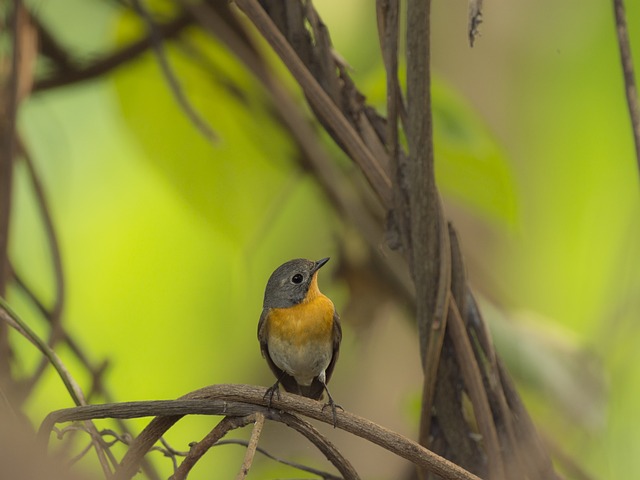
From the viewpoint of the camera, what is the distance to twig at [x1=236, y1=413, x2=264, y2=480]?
3.42 ft

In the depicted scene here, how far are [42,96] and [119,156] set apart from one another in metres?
0.89

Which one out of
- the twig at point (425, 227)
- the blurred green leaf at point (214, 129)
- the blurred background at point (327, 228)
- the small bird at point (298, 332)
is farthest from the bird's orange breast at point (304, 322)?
the twig at point (425, 227)

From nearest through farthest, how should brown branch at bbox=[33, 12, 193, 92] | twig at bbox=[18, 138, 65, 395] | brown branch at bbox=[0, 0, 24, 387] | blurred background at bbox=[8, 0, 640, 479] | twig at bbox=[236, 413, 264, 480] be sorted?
twig at bbox=[236, 413, 264, 480] < twig at bbox=[18, 138, 65, 395] < brown branch at bbox=[0, 0, 24, 387] < brown branch at bbox=[33, 12, 193, 92] < blurred background at bbox=[8, 0, 640, 479]

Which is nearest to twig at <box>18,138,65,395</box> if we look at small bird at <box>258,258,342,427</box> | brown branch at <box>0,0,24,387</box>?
brown branch at <box>0,0,24,387</box>

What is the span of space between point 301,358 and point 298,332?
9 cm

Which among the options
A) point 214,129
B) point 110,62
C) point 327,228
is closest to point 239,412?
point 214,129

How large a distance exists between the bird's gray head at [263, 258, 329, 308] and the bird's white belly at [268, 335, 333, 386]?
14cm

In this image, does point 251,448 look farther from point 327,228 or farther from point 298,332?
point 327,228

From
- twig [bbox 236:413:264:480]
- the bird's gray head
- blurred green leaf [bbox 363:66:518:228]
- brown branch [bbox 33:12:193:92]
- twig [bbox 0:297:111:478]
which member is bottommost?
twig [bbox 236:413:264:480]

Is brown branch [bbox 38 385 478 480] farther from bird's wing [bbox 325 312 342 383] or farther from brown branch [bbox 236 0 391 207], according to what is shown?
bird's wing [bbox 325 312 342 383]

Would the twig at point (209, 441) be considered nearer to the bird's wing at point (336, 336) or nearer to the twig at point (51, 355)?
the twig at point (51, 355)

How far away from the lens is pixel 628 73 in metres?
1.38

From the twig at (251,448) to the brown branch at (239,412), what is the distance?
0.02 meters

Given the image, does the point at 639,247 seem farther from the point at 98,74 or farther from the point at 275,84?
the point at 98,74
